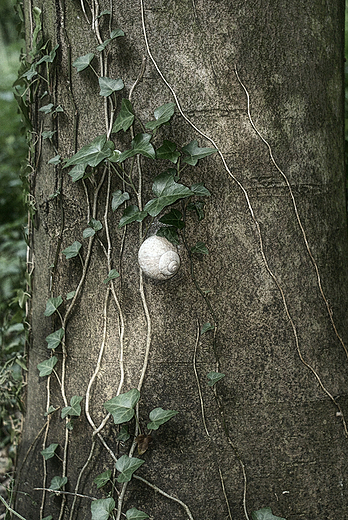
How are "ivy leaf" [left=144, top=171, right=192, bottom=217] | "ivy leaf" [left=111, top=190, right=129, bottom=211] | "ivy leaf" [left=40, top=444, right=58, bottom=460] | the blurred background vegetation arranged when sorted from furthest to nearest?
the blurred background vegetation < "ivy leaf" [left=40, top=444, right=58, bottom=460] < "ivy leaf" [left=111, top=190, right=129, bottom=211] < "ivy leaf" [left=144, top=171, right=192, bottom=217]

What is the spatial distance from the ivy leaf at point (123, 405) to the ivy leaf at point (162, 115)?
0.81 meters

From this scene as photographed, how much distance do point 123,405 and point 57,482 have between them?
41 centimetres

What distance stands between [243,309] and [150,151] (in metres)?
0.57

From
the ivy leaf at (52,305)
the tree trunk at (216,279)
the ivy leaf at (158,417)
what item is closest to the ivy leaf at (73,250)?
the tree trunk at (216,279)

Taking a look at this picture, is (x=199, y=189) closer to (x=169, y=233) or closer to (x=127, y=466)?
(x=169, y=233)

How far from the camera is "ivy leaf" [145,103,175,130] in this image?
1.38 m

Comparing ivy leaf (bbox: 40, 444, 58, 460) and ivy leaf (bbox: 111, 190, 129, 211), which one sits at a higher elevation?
ivy leaf (bbox: 111, 190, 129, 211)

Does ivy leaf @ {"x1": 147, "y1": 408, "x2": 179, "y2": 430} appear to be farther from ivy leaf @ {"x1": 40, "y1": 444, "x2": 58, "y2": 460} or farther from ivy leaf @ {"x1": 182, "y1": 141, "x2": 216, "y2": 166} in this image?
ivy leaf @ {"x1": 182, "y1": 141, "x2": 216, "y2": 166}

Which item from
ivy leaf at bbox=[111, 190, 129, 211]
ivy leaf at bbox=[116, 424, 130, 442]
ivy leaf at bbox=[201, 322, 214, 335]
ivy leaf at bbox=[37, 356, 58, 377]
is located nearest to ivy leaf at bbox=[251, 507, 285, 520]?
ivy leaf at bbox=[116, 424, 130, 442]

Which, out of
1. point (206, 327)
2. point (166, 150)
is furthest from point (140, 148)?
point (206, 327)

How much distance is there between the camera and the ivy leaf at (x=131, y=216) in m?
1.42

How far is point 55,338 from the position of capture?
5.26ft

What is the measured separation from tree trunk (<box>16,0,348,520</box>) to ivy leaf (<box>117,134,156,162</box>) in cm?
4

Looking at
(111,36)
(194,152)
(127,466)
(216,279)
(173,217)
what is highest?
(111,36)
